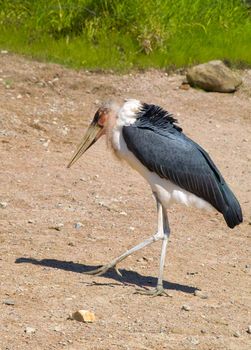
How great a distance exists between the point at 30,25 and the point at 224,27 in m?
2.75

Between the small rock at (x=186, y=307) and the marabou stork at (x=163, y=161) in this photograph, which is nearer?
the small rock at (x=186, y=307)

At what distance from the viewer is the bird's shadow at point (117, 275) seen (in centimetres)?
644

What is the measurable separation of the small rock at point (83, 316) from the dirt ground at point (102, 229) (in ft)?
0.14

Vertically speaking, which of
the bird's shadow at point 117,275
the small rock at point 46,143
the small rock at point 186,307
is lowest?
the small rock at point 46,143

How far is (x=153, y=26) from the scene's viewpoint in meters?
12.3

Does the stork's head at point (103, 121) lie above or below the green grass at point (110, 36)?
above

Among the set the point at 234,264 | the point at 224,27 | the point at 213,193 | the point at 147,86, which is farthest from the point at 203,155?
the point at 224,27

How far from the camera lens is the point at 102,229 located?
7.47 meters

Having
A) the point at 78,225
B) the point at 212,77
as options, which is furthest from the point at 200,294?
the point at 212,77

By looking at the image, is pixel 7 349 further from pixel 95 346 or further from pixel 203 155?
pixel 203 155

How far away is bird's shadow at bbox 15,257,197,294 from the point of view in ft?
21.1

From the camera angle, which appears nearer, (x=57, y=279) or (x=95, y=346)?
(x=95, y=346)

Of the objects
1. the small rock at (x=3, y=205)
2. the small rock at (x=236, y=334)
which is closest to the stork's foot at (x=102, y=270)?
the small rock at (x=236, y=334)

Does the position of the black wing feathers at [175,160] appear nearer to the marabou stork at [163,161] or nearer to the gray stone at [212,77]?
the marabou stork at [163,161]
